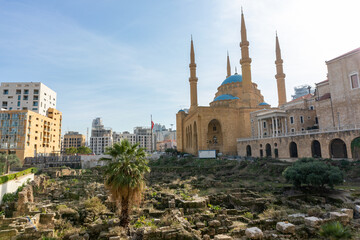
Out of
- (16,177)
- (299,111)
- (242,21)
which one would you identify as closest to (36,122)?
(16,177)

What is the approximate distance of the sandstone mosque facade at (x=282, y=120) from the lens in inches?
1223

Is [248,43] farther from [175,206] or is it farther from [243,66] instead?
[175,206]

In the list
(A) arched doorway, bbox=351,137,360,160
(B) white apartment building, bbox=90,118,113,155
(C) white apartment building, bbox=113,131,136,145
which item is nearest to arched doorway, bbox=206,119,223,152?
(A) arched doorway, bbox=351,137,360,160

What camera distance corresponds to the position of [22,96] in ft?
216

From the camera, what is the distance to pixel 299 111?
40.4 meters

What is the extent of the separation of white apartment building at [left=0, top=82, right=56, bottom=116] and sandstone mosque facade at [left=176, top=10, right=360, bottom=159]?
42136 millimetres

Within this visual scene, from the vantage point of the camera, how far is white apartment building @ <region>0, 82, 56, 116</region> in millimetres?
65125

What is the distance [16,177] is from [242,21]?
5291cm

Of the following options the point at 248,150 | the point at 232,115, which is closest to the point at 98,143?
the point at 232,115

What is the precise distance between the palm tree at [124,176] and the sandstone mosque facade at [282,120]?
2791 centimetres

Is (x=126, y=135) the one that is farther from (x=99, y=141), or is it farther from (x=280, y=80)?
(x=280, y=80)

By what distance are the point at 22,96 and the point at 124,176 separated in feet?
233

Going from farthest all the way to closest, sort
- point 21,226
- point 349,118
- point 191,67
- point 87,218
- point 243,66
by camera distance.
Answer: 1. point 191,67
2. point 243,66
3. point 349,118
4. point 87,218
5. point 21,226

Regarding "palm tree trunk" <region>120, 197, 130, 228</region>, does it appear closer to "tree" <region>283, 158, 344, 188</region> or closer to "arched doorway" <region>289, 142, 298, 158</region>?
"tree" <region>283, 158, 344, 188</region>
